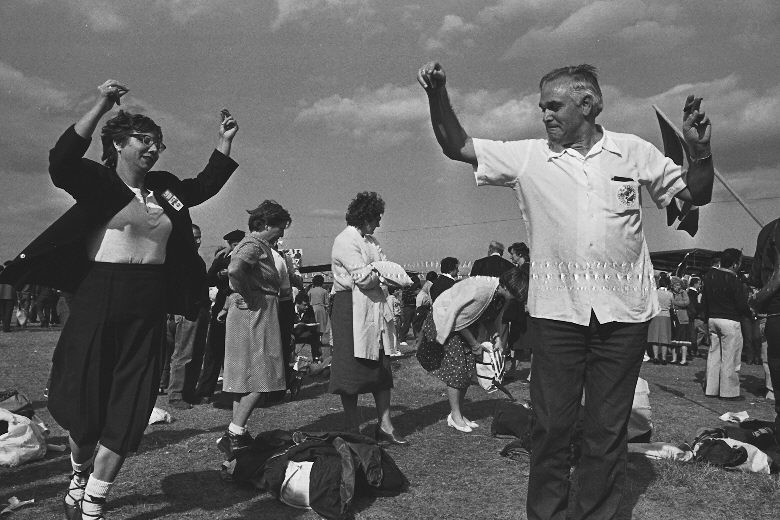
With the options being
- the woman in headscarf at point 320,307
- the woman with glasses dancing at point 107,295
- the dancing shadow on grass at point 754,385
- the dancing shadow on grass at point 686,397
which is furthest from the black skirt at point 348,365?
the woman in headscarf at point 320,307

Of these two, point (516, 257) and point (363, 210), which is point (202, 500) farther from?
point (516, 257)

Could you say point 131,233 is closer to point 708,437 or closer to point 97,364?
point 97,364

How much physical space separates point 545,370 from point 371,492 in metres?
1.75

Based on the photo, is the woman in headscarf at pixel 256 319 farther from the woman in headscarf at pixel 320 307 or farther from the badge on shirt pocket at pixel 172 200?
the woman in headscarf at pixel 320 307

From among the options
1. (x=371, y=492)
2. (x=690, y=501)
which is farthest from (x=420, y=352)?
(x=690, y=501)

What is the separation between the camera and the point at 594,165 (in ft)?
9.25

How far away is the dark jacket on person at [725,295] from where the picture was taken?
352 inches

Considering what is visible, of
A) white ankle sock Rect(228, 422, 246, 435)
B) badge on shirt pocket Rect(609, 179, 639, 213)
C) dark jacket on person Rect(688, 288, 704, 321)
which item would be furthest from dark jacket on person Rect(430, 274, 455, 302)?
dark jacket on person Rect(688, 288, 704, 321)

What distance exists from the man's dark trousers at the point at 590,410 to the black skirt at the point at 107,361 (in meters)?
1.92

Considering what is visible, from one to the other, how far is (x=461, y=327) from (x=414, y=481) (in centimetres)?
195

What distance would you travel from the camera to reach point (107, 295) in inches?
123

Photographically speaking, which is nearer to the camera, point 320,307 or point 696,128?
point 696,128

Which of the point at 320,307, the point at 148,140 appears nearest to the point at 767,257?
the point at 148,140

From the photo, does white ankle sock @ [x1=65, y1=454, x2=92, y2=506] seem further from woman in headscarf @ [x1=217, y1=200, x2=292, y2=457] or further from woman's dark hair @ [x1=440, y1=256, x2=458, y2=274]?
woman's dark hair @ [x1=440, y1=256, x2=458, y2=274]
